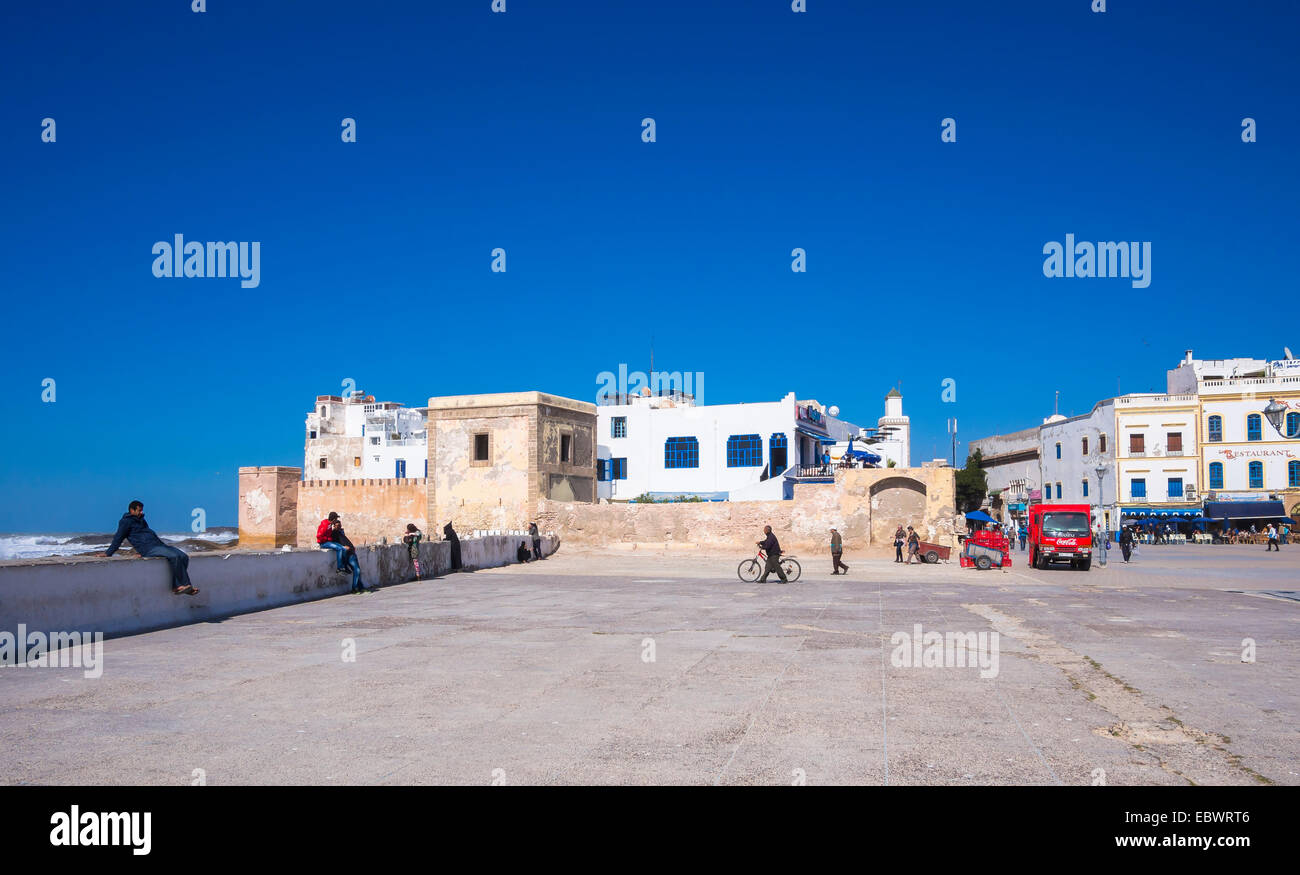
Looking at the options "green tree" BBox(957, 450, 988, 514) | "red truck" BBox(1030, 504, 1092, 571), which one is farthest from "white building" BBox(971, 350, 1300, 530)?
"red truck" BBox(1030, 504, 1092, 571)

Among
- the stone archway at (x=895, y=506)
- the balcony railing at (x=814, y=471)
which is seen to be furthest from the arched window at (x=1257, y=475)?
the stone archway at (x=895, y=506)

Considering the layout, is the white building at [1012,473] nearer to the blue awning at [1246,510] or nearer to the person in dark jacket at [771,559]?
the blue awning at [1246,510]

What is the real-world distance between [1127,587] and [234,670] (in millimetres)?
19103

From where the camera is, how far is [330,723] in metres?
6.59

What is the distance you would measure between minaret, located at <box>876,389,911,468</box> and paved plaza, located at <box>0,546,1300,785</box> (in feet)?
147

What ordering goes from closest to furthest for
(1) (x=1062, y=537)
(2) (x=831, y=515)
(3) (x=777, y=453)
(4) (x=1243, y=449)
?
(1) (x=1062, y=537), (2) (x=831, y=515), (3) (x=777, y=453), (4) (x=1243, y=449)

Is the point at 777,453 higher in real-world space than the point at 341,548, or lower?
higher

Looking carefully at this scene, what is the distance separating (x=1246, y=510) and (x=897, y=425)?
784 inches

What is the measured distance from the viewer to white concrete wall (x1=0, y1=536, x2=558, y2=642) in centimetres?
1095

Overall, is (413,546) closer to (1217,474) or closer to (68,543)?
(1217,474)

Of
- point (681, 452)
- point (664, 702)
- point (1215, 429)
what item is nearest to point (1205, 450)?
point (1215, 429)

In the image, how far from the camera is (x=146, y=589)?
41.5ft
